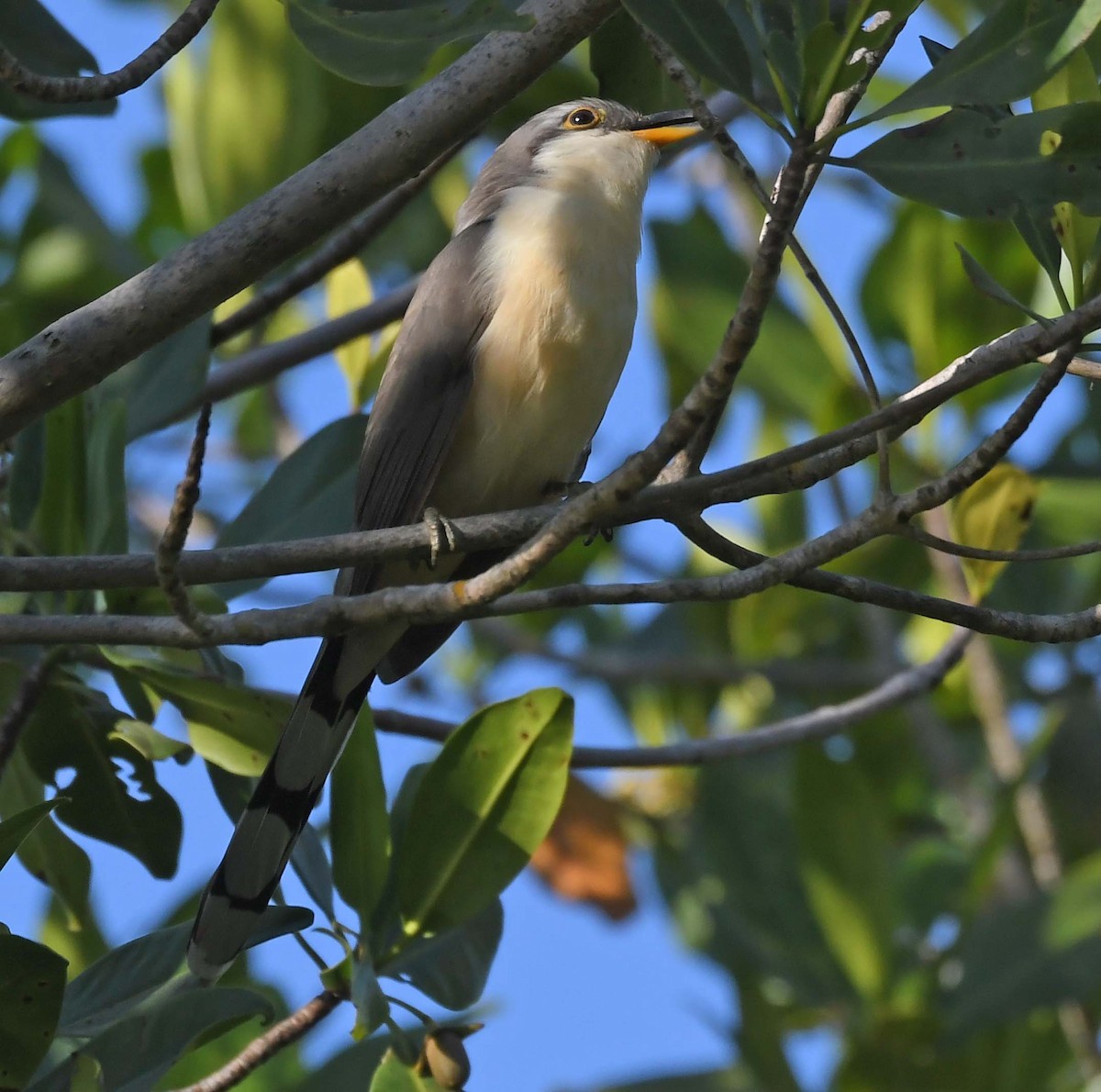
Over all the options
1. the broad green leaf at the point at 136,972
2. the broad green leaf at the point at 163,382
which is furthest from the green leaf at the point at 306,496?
the broad green leaf at the point at 136,972

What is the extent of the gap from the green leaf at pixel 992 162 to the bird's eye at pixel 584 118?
7.61 feet

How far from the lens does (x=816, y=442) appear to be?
2180mm

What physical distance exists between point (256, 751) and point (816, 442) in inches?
62.3

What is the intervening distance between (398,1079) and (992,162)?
188 cm

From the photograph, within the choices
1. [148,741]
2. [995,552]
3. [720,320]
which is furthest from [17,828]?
[720,320]

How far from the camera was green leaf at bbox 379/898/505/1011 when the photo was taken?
3.06 metres

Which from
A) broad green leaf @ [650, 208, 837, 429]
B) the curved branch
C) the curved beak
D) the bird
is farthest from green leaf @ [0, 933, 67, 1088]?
broad green leaf @ [650, 208, 837, 429]

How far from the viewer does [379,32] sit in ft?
7.35

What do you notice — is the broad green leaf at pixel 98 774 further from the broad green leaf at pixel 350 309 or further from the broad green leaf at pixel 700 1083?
the broad green leaf at pixel 700 1083

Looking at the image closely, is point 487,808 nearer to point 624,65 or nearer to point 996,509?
point 996,509

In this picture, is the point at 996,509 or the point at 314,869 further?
the point at 314,869

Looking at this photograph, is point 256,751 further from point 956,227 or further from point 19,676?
point 956,227

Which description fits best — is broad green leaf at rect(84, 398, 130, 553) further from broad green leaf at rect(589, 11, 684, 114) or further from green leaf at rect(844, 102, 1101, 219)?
green leaf at rect(844, 102, 1101, 219)

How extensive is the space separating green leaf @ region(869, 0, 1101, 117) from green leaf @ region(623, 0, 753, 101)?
0.21m
